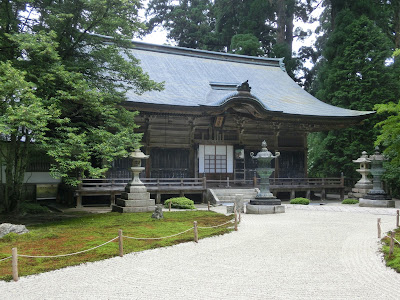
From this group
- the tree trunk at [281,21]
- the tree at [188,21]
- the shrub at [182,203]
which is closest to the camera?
Result: the shrub at [182,203]

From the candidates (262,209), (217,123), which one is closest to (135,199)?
(262,209)

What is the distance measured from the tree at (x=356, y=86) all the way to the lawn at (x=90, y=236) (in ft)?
A: 52.4

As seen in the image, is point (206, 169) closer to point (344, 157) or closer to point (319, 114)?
point (319, 114)

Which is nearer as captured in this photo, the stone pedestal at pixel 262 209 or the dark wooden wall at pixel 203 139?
the stone pedestal at pixel 262 209

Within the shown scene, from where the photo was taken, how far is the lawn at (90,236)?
694cm

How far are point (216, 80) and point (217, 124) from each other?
5.65 metres

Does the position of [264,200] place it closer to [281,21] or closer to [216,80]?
[216,80]

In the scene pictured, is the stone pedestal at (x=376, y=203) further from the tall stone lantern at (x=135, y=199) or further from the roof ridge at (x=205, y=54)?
the roof ridge at (x=205, y=54)

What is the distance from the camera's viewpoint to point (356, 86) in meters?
25.8

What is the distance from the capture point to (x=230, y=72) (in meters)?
26.9

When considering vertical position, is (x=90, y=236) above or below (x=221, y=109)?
below

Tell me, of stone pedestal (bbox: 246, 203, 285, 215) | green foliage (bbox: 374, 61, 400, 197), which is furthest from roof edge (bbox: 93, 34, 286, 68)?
stone pedestal (bbox: 246, 203, 285, 215)

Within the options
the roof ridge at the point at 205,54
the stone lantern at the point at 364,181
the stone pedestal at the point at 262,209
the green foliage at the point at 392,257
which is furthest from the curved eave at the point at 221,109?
the green foliage at the point at 392,257

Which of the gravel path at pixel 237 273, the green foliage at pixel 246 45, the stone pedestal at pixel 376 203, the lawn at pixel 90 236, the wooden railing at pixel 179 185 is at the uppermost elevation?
the green foliage at pixel 246 45
